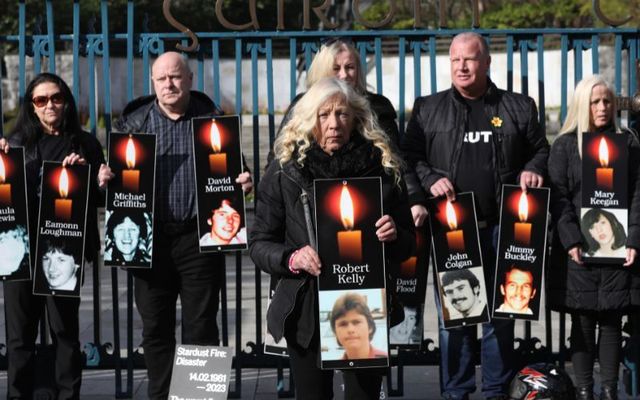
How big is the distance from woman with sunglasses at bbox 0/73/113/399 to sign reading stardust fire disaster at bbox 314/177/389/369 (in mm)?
1846

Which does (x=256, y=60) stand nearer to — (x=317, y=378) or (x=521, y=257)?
(x=521, y=257)

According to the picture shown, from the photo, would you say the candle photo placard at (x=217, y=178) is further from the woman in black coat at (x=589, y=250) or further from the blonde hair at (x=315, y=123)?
the woman in black coat at (x=589, y=250)

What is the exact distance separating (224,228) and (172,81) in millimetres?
834

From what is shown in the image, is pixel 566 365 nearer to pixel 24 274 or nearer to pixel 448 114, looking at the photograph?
pixel 448 114

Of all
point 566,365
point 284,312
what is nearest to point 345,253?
point 284,312

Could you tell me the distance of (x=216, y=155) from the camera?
6168 mm

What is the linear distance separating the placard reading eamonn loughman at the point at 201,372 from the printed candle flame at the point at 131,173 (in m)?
0.92

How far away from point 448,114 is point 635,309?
153 cm

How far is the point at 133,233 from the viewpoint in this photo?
6172 millimetres

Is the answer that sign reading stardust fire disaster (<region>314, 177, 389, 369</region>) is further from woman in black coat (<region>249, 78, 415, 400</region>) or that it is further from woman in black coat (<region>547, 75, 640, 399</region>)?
woman in black coat (<region>547, 75, 640, 399</region>)

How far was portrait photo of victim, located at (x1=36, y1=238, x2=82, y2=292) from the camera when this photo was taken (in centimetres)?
621

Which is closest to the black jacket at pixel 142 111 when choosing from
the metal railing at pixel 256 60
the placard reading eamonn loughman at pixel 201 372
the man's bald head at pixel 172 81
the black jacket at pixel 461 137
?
the man's bald head at pixel 172 81

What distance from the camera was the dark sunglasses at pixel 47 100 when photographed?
6.16 metres

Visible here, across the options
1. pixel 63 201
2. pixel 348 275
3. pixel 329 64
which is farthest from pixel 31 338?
pixel 348 275
